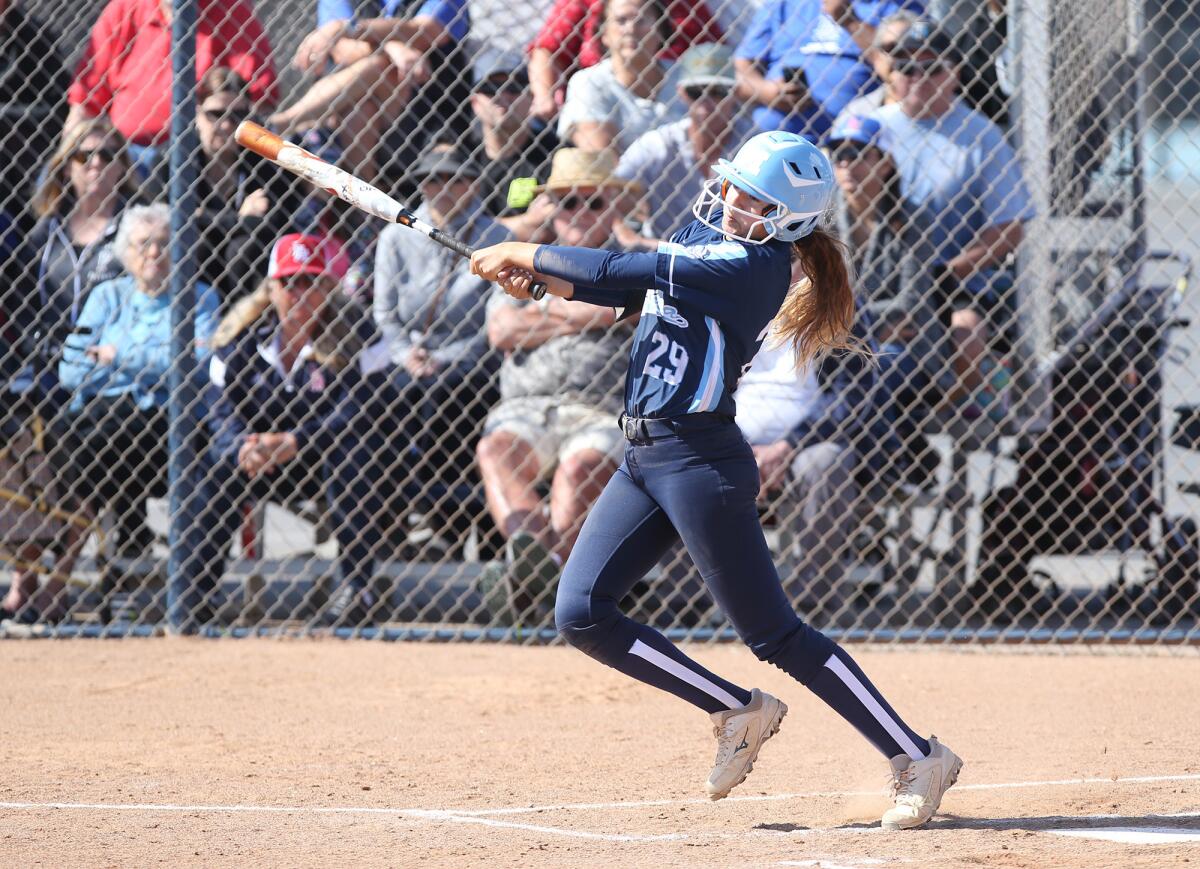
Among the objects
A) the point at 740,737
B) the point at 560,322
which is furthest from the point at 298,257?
the point at 740,737

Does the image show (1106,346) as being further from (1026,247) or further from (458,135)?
(458,135)

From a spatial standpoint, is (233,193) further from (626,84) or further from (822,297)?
(822,297)

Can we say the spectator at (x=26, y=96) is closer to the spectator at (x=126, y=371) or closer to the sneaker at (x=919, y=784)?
the spectator at (x=126, y=371)

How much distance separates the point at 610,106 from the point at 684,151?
40 cm

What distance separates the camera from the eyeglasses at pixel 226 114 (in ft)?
23.0

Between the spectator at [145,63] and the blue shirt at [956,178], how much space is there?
9.48 feet

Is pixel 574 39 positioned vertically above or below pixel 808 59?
above

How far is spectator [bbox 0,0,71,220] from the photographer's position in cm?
721

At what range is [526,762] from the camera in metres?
4.56

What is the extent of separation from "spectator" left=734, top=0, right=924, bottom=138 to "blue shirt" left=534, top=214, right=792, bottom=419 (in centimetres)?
326

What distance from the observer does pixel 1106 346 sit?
22.2 ft

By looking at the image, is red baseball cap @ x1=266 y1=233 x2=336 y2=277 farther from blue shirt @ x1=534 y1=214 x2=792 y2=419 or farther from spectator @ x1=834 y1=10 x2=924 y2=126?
blue shirt @ x1=534 y1=214 x2=792 y2=419

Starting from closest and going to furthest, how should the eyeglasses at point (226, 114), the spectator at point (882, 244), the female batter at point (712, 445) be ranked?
1. the female batter at point (712, 445)
2. the spectator at point (882, 244)
3. the eyeglasses at point (226, 114)

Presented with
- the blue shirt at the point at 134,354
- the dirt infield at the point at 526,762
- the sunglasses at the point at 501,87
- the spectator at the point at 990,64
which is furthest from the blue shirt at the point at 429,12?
the dirt infield at the point at 526,762
